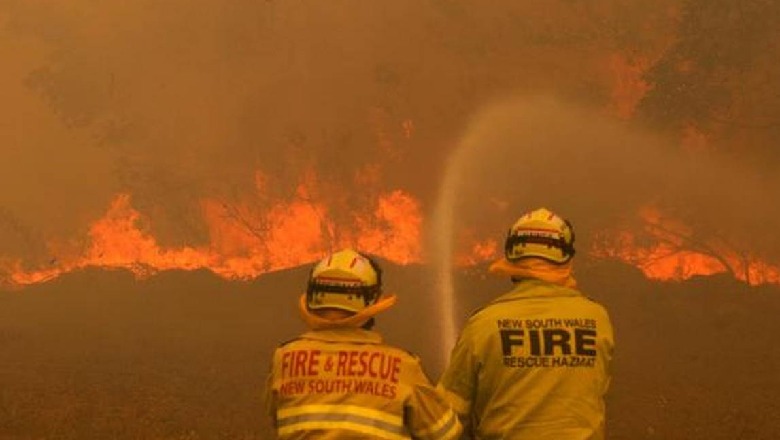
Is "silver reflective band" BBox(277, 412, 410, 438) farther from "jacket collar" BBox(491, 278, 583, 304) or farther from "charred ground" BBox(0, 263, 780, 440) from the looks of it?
"charred ground" BBox(0, 263, 780, 440)

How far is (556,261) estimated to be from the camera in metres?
4.08

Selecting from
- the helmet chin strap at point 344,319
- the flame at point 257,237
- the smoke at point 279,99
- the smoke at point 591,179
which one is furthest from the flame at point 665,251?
the helmet chin strap at point 344,319

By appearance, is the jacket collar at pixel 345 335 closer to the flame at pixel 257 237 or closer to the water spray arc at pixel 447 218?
the water spray arc at pixel 447 218

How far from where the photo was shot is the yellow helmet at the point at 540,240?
4.07 meters

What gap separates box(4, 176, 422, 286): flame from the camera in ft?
98.1

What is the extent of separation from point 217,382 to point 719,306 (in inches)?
505

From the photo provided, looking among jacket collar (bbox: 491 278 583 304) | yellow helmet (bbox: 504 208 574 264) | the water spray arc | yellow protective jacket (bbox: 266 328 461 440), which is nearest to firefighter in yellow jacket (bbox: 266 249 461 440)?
yellow protective jacket (bbox: 266 328 461 440)

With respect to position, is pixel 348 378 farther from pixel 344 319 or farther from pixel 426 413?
pixel 426 413

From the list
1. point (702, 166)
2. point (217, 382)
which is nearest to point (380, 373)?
point (217, 382)

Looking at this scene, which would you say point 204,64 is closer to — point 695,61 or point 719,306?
point 695,61

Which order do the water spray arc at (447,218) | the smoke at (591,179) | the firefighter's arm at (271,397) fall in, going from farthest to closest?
1. the water spray arc at (447,218)
2. the smoke at (591,179)
3. the firefighter's arm at (271,397)

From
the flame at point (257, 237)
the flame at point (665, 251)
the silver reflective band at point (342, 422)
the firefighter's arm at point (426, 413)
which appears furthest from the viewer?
the flame at point (257, 237)

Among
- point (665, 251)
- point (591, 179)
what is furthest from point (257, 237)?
point (665, 251)

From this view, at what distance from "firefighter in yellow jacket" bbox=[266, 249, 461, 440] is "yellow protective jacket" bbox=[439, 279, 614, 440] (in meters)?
0.25
